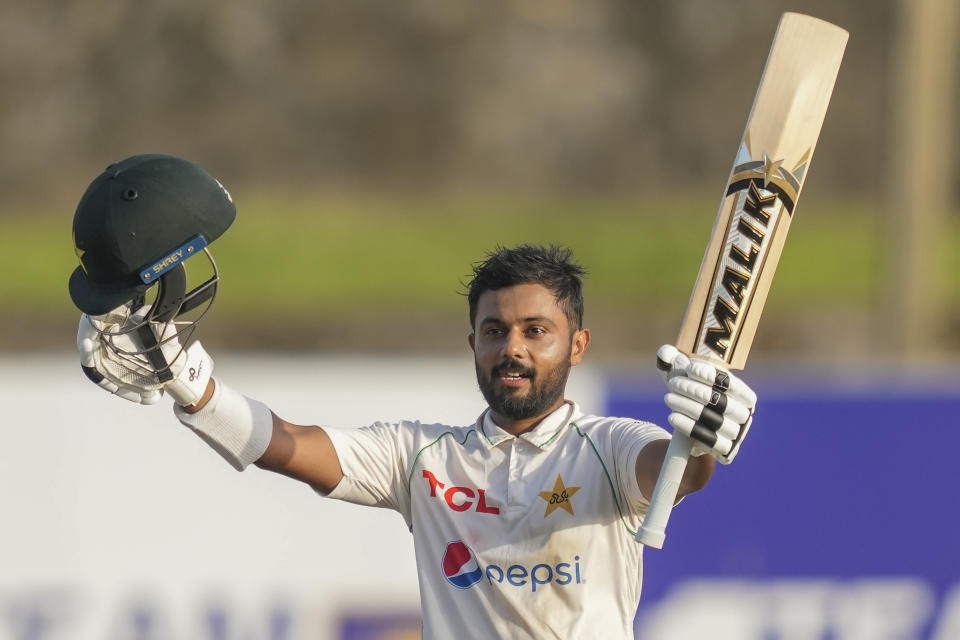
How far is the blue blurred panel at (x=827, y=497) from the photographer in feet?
18.5

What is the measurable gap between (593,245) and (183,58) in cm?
540

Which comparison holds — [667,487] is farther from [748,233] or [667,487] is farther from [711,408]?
[748,233]

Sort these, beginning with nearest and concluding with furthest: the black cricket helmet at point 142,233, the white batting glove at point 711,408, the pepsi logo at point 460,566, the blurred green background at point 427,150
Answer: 1. the white batting glove at point 711,408
2. the black cricket helmet at point 142,233
3. the pepsi logo at point 460,566
4. the blurred green background at point 427,150

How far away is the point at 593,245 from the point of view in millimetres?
11445

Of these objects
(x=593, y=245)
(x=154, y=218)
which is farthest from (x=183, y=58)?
(x=154, y=218)

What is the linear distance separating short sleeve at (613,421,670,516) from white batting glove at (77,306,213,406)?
3.14ft

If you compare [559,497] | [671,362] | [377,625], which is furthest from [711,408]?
[377,625]

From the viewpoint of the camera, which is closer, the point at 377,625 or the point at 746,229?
the point at 746,229

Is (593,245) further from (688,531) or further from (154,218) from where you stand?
(154,218)

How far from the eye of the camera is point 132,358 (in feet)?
10.3

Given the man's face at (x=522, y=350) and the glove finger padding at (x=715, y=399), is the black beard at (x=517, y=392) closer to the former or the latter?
the man's face at (x=522, y=350)

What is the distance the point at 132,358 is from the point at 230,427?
0.88 feet

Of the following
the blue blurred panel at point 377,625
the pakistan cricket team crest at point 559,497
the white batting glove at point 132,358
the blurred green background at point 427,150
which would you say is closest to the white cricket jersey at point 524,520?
the pakistan cricket team crest at point 559,497

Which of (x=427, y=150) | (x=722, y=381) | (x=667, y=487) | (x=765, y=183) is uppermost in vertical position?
(x=427, y=150)
